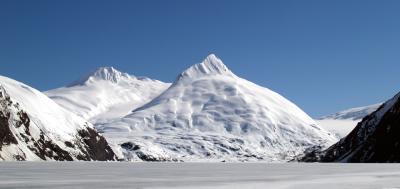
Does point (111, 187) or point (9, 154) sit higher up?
point (9, 154)

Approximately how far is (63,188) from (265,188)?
9154 mm

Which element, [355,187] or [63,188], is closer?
[63,188]

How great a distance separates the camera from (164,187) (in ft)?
86.8

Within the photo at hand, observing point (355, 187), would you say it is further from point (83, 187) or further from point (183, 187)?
point (83, 187)

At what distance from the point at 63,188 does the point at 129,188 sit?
9.61ft

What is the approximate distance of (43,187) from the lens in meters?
25.6

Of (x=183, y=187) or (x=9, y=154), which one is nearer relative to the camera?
(x=183, y=187)

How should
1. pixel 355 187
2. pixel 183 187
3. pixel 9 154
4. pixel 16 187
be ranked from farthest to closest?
pixel 9 154 < pixel 355 187 < pixel 183 187 < pixel 16 187

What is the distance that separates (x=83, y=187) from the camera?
84.0 ft

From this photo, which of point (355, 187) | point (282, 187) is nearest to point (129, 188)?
point (282, 187)

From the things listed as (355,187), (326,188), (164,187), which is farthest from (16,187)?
(355,187)

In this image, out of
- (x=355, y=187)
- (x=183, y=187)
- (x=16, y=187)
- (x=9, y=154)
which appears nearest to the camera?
(x=16, y=187)

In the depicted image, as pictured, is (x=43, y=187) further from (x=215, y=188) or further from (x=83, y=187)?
(x=215, y=188)

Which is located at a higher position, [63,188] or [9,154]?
[9,154]
